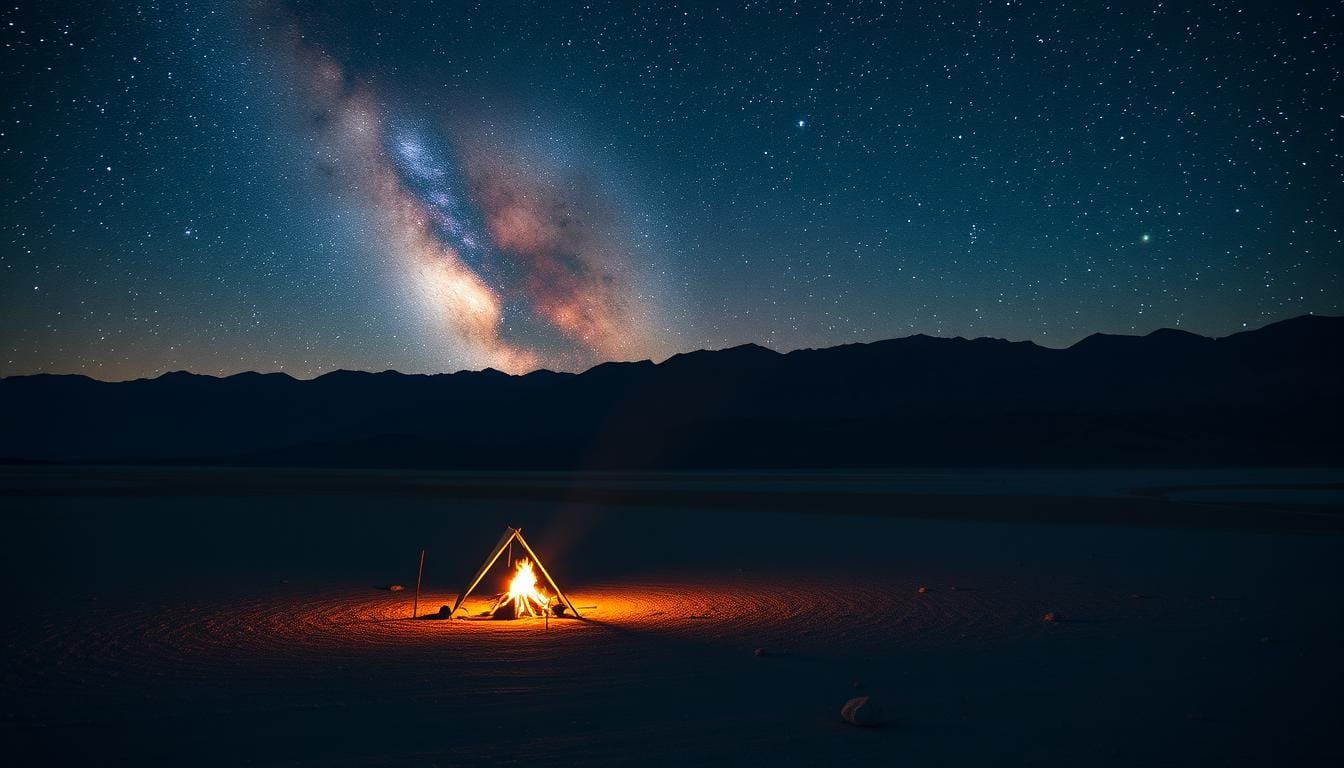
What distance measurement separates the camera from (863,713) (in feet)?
22.4

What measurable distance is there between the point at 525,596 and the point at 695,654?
3233 millimetres

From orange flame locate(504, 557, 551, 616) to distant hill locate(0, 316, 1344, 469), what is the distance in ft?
316

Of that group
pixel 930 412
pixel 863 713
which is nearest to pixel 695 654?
pixel 863 713

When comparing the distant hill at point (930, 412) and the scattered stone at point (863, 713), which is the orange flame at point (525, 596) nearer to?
the scattered stone at point (863, 713)

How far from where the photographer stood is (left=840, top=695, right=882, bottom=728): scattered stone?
6.80m

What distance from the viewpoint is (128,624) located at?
11.2 metres

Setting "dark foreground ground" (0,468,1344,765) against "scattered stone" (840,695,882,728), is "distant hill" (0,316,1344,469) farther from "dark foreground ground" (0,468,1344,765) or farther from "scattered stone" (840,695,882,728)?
"scattered stone" (840,695,882,728)

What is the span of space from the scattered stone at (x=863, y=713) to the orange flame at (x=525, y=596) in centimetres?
551

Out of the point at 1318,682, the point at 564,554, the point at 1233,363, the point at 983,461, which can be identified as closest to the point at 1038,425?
the point at 983,461

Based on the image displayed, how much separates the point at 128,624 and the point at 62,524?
61.7ft

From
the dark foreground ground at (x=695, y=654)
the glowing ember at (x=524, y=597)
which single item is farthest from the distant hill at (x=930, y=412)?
the glowing ember at (x=524, y=597)

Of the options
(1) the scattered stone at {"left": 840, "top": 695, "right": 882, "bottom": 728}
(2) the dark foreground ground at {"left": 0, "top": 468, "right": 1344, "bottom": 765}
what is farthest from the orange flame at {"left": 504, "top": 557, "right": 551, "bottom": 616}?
(1) the scattered stone at {"left": 840, "top": 695, "right": 882, "bottom": 728}

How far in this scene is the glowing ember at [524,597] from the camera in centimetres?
1180

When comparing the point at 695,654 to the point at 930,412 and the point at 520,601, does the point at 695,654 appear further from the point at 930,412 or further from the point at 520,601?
the point at 930,412
